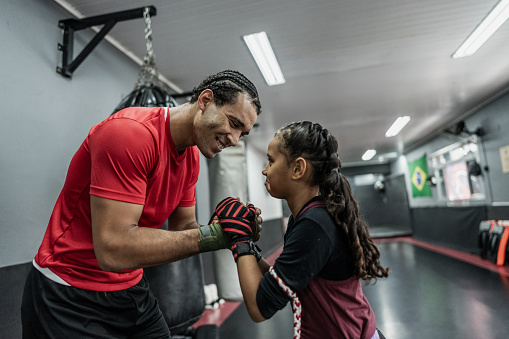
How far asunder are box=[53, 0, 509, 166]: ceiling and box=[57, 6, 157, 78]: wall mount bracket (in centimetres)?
13

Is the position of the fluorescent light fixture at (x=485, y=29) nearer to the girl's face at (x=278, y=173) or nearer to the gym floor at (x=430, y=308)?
the gym floor at (x=430, y=308)

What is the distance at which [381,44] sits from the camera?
3523 millimetres

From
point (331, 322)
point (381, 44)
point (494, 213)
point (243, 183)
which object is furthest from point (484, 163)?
point (331, 322)

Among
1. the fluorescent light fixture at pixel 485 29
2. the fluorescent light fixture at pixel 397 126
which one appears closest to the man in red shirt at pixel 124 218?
the fluorescent light fixture at pixel 485 29

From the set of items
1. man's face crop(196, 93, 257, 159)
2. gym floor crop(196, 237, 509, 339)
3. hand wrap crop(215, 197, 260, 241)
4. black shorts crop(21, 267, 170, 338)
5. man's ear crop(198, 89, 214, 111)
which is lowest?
gym floor crop(196, 237, 509, 339)

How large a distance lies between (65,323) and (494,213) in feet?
22.9

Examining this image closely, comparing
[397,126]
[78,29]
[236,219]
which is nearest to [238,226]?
[236,219]

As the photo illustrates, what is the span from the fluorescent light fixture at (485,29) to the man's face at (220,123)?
293 cm

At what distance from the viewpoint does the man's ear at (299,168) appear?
4.01 ft

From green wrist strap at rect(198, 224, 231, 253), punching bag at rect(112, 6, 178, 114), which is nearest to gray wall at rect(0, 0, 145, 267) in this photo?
punching bag at rect(112, 6, 178, 114)

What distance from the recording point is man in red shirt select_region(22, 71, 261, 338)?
3.19 ft

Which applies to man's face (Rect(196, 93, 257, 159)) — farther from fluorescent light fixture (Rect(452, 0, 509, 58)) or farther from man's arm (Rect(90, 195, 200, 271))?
fluorescent light fixture (Rect(452, 0, 509, 58))

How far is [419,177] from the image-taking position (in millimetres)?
10086

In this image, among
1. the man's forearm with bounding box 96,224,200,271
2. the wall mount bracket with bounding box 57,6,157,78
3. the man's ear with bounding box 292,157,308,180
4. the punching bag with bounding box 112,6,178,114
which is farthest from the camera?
the wall mount bracket with bounding box 57,6,157,78
